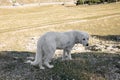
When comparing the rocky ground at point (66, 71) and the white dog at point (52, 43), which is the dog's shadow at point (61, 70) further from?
the white dog at point (52, 43)

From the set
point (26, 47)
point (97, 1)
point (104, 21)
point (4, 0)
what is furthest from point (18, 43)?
point (4, 0)

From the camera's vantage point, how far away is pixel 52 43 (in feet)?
56.2

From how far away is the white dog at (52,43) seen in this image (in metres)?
17.0

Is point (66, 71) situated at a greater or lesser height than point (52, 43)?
lesser

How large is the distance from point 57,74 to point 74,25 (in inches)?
1635

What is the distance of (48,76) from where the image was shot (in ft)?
55.1

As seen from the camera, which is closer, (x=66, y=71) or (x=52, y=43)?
(x=52, y=43)

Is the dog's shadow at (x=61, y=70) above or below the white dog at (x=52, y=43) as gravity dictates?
below

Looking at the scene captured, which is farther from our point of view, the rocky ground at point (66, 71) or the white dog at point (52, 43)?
the white dog at point (52, 43)

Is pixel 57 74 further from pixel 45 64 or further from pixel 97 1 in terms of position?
pixel 97 1

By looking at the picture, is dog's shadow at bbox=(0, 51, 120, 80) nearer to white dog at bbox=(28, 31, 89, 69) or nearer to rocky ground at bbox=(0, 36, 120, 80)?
rocky ground at bbox=(0, 36, 120, 80)

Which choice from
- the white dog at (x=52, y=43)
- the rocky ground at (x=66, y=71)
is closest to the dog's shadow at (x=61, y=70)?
the rocky ground at (x=66, y=71)

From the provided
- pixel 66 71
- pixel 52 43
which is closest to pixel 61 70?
pixel 66 71

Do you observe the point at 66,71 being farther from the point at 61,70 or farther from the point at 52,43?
the point at 52,43
